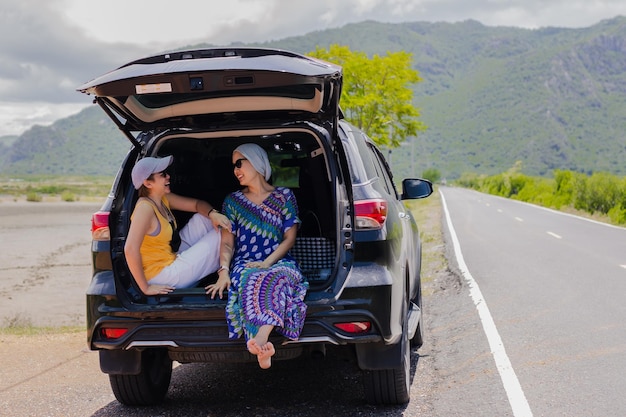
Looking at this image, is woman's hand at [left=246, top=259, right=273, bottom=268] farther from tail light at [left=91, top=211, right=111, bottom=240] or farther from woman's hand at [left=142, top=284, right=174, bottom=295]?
tail light at [left=91, top=211, right=111, bottom=240]

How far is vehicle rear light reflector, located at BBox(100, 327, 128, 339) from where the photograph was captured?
418 centimetres

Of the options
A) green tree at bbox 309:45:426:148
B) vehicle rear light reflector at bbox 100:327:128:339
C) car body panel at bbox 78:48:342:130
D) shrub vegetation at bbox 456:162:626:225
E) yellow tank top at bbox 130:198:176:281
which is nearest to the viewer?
car body panel at bbox 78:48:342:130

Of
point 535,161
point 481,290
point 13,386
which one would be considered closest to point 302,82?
point 13,386

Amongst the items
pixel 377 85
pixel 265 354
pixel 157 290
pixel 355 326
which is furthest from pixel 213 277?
pixel 377 85

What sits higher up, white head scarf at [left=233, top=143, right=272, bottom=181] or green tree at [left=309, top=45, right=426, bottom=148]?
green tree at [left=309, top=45, right=426, bottom=148]

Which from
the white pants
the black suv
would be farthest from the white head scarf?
the white pants

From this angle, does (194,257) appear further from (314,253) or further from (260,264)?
(314,253)

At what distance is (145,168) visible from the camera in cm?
446

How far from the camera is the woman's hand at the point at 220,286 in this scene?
13.8 ft

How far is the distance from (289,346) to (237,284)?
18.4 inches

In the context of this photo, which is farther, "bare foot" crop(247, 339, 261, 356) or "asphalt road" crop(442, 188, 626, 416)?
"asphalt road" crop(442, 188, 626, 416)

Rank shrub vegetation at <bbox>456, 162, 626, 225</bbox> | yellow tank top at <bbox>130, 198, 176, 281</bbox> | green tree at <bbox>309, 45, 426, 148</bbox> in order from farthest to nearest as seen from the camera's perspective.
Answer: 1. green tree at <bbox>309, 45, 426, 148</bbox>
2. shrub vegetation at <bbox>456, 162, 626, 225</bbox>
3. yellow tank top at <bbox>130, 198, 176, 281</bbox>

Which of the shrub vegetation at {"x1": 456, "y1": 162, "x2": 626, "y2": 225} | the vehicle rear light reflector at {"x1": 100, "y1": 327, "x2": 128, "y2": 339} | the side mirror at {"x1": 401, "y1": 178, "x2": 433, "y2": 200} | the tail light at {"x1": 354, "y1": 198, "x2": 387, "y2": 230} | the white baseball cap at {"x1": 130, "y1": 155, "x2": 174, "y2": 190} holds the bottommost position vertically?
the shrub vegetation at {"x1": 456, "y1": 162, "x2": 626, "y2": 225}

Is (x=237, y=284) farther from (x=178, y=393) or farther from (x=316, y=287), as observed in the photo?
(x=178, y=393)
